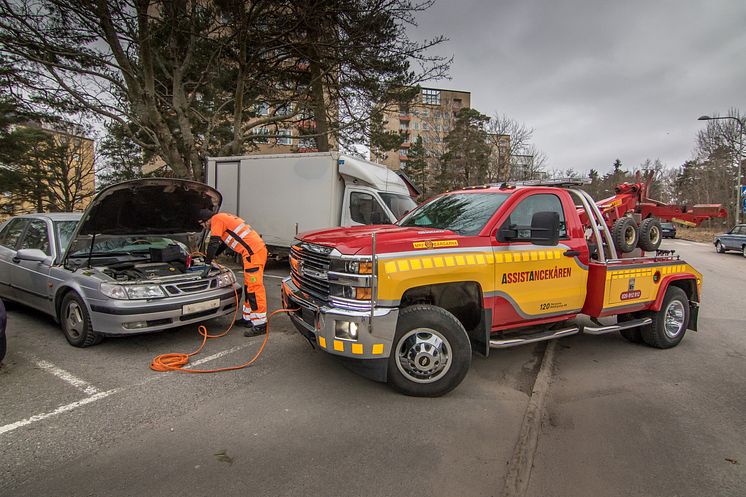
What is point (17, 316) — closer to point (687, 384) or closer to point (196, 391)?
point (196, 391)

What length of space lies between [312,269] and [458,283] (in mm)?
1391

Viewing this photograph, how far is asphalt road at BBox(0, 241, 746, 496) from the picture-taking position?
8.27 feet

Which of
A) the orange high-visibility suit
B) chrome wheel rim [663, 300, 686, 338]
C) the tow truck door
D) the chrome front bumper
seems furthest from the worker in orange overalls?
chrome wheel rim [663, 300, 686, 338]

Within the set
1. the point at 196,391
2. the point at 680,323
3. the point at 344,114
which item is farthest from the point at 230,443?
the point at 344,114

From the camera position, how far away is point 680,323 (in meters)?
5.49

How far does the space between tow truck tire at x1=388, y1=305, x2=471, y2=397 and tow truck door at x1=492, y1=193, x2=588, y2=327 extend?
60 centimetres

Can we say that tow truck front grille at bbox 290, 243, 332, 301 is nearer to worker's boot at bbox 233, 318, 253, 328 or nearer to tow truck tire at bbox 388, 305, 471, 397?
tow truck tire at bbox 388, 305, 471, 397

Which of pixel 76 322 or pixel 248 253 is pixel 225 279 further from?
pixel 76 322

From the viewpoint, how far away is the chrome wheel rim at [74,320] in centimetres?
468

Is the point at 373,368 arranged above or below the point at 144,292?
below

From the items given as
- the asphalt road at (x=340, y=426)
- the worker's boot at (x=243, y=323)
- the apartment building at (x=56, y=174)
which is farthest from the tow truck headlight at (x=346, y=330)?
the apartment building at (x=56, y=174)

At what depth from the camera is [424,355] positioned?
3.56 metres

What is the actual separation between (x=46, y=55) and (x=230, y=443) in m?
12.9

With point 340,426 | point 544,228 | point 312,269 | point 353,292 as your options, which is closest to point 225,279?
point 312,269
